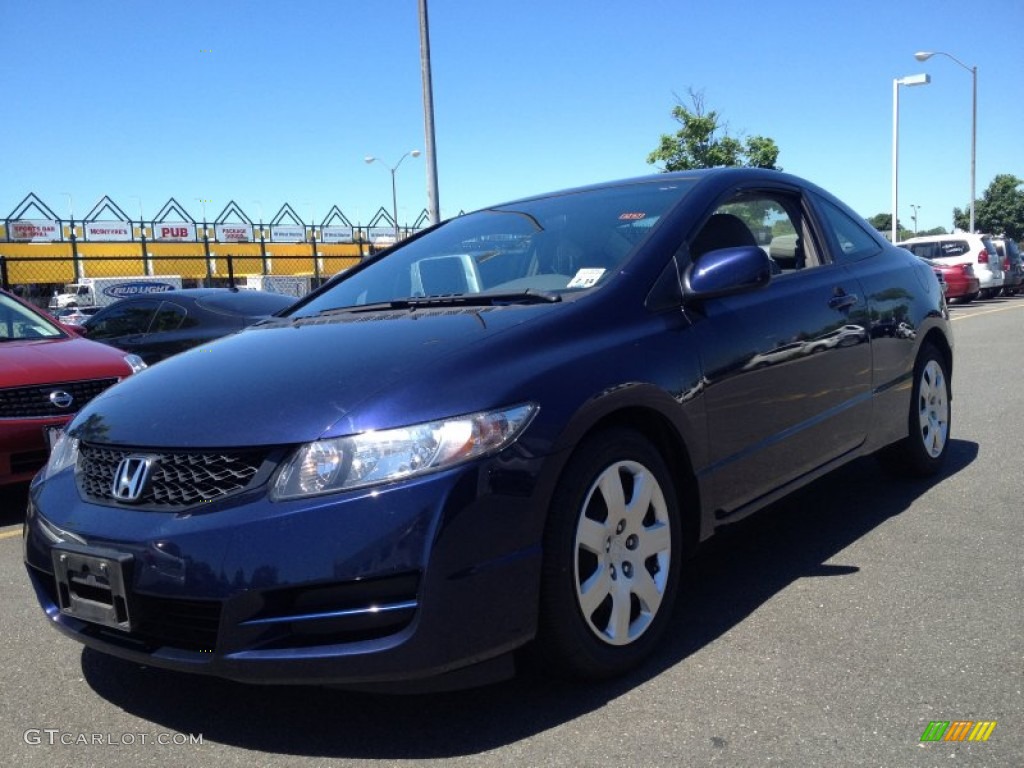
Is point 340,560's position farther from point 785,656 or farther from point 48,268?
point 48,268

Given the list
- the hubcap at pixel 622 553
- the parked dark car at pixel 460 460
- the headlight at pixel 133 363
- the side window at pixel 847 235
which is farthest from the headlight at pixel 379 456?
the headlight at pixel 133 363

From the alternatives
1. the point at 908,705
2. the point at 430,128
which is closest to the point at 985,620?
the point at 908,705

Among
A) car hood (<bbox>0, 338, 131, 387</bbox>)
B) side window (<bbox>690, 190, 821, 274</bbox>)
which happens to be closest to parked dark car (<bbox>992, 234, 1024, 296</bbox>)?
side window (<bbox>690, 190, 821, 274</bbox>)

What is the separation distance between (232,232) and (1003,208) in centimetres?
5731

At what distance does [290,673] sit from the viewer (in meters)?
2.31

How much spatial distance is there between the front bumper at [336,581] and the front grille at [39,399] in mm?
3073

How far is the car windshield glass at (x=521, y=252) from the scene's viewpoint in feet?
11.1

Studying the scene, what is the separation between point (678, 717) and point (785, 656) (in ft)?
1.81

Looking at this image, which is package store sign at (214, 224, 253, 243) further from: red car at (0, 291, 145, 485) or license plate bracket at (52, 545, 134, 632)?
license plate bracket at (52, 545, 134, 632)

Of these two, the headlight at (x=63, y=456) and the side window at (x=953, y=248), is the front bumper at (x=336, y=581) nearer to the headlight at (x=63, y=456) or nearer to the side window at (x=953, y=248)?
the headlight at (x=63, y=456)

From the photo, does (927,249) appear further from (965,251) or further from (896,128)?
(896,128)

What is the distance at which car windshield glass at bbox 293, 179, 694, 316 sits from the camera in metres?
3.40

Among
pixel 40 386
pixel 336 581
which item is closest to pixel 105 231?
pixel 40 386

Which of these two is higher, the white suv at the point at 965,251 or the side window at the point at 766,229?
the side window at the point at 766,229
